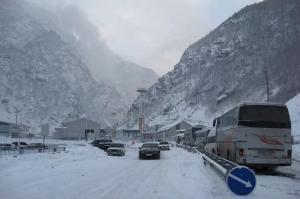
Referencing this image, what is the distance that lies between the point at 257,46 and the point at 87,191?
15425cm

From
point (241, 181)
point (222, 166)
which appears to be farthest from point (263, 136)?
point (241, 181)

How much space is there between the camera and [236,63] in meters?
154

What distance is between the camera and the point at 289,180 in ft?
42.9

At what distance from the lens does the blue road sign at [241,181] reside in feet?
30.8

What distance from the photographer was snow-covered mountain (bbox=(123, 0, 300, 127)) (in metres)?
136

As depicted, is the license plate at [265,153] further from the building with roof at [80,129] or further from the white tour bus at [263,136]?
the building with roof at [80,129]

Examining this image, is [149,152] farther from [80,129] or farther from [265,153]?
[80,129]

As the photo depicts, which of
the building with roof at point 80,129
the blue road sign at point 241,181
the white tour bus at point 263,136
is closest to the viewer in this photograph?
the blue road sign at point 241,181

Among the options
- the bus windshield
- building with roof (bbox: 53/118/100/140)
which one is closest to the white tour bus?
the bus windshield

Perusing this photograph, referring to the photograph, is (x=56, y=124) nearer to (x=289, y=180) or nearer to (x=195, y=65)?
(x=195, y=65)

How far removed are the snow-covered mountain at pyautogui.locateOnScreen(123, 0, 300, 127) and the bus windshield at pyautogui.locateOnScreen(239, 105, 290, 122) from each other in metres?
107

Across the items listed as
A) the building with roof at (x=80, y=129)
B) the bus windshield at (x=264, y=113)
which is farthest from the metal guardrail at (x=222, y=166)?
the building with roof at (x=80, y=129)

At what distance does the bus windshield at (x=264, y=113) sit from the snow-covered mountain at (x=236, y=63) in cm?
10667

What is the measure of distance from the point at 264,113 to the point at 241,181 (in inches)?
263
